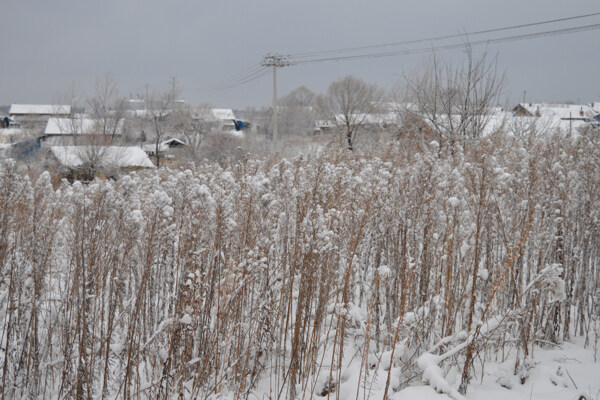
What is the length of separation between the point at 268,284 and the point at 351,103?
129ft

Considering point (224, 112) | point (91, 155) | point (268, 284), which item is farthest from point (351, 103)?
point (224, 112)

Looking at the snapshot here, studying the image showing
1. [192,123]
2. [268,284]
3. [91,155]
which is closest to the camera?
[268,284]

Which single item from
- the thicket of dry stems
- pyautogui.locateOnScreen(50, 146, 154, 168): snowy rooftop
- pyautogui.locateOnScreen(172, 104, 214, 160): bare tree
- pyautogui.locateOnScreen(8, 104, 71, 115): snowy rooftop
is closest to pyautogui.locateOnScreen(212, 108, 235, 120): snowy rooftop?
pyautogui.locateOnScreen(172, 104, 214, 160): bare tree

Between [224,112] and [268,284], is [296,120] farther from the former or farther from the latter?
[268,284]

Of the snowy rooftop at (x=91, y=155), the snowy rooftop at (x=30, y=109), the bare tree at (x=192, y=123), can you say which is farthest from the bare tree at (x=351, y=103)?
the snowy rooftop at (x=30, y=109)

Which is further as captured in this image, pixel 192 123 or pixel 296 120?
pixel 296 120

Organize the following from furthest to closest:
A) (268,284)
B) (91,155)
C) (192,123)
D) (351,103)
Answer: (192,123)
(351,103)
(91,155)
(268,284)

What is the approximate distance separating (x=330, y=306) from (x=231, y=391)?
1.27 meters

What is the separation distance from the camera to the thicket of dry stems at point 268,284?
258 centimetres

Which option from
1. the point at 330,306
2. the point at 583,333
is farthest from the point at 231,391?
the point at 583,333

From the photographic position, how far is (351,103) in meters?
40.4

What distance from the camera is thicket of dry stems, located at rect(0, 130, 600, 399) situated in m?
2.58

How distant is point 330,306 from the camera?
3926 millimetres

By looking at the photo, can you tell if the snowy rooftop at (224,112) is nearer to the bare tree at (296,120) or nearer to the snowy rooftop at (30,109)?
the bare tree at (296,120)
